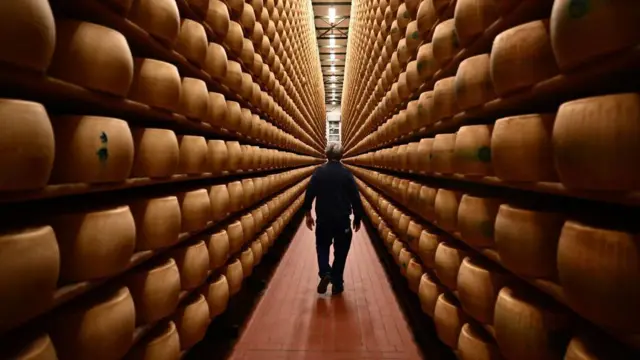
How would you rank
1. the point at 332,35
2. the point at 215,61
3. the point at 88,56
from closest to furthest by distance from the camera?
the point at 88,56
the point at 215,61
the point at 332,35

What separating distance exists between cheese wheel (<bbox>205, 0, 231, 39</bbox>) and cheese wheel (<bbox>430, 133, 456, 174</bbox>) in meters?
1.17

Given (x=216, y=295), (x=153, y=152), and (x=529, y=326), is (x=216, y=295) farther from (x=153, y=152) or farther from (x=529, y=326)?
(x=529, y=326)

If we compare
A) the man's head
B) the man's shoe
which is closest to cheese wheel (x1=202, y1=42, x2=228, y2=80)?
the man's head

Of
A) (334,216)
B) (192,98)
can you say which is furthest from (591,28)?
(334,216)

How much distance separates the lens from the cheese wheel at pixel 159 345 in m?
1.39

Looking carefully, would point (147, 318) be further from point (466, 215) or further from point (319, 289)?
point (319, 289)

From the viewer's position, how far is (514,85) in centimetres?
112

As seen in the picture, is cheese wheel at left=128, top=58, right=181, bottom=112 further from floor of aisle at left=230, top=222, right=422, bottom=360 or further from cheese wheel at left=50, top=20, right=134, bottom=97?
floor of aisle at left=230, top=222, right=422, bottom=360

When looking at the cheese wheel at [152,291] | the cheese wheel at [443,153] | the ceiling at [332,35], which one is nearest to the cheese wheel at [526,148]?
the cheese wheel at [443,153]

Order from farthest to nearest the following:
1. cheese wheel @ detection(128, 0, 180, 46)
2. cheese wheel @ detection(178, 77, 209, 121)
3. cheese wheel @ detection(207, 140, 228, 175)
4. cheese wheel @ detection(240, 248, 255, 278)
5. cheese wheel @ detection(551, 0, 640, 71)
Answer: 1. cheese wheel @ detection(240, 248, 255, 278)
2. cheese wheel @ detection(207, 140, 228, 175)
3. cheese wheel @ detection(178, 77, 209, 121)
4. cheese wheel @ detection(128, 0, 180, 46)
5. cheese wheel @ detection(551, 0, 640, 71)

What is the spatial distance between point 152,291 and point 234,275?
0.99m

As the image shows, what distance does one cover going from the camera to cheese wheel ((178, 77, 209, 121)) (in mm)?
1673

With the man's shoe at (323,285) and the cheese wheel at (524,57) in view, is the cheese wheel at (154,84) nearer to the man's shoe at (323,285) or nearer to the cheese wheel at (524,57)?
the cheese wheel at (524,57)

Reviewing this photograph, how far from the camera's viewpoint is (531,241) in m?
1.05
